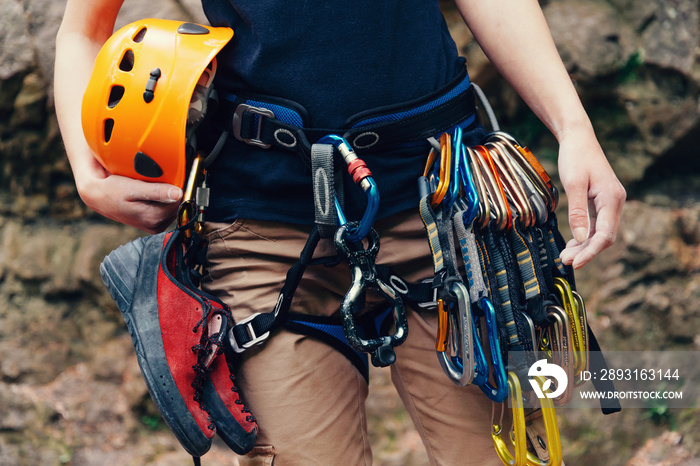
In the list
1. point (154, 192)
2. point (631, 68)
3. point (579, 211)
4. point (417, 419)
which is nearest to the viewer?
point (579, 211)

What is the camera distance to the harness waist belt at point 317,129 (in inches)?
40.6

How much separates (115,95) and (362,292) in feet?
2.00

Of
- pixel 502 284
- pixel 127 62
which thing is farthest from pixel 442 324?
pixel 127 62

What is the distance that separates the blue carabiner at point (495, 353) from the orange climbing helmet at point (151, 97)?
622mm

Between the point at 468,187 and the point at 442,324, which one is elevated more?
the point at 468,187

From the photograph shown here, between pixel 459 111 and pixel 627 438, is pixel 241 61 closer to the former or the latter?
pixel 459 111

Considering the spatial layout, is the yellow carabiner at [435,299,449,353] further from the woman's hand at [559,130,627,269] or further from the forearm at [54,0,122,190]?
the forearm at [54,0,122,190]

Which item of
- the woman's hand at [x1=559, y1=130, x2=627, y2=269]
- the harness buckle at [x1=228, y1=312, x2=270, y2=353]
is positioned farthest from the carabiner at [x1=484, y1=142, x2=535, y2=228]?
the harness buckle at [x1=228, y1=312, x2=270, y2=353]

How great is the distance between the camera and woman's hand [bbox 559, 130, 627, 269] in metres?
0.96

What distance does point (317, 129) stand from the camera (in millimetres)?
1028

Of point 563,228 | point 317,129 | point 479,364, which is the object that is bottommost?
point 563,228

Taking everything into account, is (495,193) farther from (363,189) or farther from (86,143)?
(86,143)

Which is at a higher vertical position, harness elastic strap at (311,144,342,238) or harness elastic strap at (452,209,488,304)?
harness elastic strap at (311,144,342,238)

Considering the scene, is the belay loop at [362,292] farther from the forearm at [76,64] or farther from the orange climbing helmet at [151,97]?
the forearm at [76,64]
